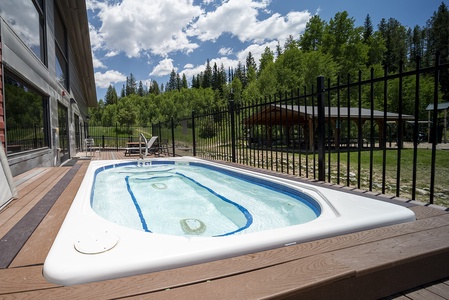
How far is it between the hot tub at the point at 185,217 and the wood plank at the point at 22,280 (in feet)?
0.12

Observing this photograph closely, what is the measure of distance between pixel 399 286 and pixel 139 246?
1.33 metres

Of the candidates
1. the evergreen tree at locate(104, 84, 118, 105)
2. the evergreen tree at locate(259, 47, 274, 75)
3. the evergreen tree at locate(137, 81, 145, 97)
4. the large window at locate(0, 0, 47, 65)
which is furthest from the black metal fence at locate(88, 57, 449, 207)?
the evergreen tree at locate(137, 81, 145, 97)

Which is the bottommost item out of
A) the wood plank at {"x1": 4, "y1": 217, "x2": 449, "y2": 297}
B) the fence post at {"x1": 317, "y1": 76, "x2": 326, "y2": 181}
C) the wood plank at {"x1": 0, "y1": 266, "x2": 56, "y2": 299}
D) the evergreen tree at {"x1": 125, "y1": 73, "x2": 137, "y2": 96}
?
the wood plank at {"x1": 4, "y1": 217, "x2": 449, "y2": 297}

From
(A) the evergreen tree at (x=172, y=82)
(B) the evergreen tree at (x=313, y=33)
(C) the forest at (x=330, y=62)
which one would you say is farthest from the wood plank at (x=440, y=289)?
(A) the evergreen tree at (x=172, y=82)

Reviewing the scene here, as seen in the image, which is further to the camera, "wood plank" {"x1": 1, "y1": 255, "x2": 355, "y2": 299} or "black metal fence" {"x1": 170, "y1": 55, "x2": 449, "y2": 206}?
"black metal fence" {"x1": 170, "y1": 55, "x2": 449, "y2": 206}

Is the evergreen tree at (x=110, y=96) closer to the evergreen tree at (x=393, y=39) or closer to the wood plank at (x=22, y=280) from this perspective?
the evergreen tree at (x=393, y=39)

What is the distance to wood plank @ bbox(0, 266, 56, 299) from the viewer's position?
97 centimetres

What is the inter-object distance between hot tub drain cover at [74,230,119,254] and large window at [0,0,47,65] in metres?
3.84

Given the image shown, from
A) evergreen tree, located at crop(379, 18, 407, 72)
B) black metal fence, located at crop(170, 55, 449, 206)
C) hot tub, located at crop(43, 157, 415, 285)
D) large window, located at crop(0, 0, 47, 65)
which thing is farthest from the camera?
evergreen tree, located at crop(379, 18, 407, 72)

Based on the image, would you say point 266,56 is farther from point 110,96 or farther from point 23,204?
point 110,96

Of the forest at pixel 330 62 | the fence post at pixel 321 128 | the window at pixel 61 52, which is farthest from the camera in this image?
the forest at pixel 330 62

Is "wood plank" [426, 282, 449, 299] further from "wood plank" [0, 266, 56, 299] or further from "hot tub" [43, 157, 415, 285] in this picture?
"wood plank" [0, 266, 56, 299]

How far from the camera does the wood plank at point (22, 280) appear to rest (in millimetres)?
969

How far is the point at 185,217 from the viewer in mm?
3143
